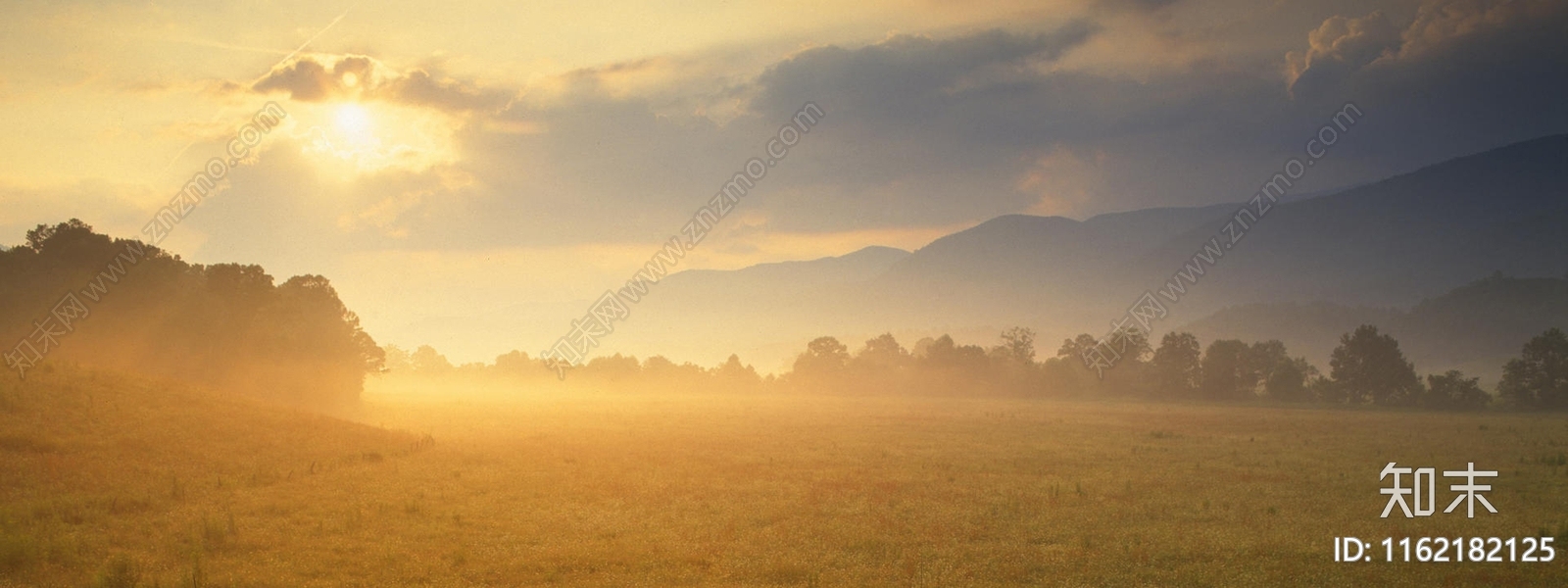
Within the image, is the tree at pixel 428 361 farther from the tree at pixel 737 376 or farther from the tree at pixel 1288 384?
the tree at pixel 1288 384

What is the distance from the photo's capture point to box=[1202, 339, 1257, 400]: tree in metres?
106

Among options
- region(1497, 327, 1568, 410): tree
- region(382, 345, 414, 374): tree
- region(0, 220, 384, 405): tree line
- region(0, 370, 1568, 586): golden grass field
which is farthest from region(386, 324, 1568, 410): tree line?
region(0, 370, 1568, 586): golden grass field

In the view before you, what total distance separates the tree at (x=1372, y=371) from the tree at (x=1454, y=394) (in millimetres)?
2946

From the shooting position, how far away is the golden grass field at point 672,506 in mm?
16969

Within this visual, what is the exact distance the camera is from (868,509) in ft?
79.8

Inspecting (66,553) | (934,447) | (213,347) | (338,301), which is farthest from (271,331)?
(934,447)

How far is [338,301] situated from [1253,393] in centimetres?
11725

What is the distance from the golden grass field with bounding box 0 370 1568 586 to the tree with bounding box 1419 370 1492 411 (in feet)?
164

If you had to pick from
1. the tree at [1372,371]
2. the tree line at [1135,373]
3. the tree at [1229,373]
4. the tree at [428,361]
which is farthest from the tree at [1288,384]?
the tree at [428,361]

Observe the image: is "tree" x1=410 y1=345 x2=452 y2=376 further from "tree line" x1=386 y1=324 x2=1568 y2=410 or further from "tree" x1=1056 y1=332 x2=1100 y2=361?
"tree" x1=1056 y1=332 x2=1100 y2=361

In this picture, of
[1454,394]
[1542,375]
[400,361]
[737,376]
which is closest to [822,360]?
[737,376]

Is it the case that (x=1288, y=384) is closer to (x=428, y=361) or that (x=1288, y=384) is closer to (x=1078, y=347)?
(x=1078, y=347)

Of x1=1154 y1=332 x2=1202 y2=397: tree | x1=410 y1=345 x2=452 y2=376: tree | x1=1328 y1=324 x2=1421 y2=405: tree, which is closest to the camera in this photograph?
x1=1328 y1=324 x2=1421 y2=405: tree

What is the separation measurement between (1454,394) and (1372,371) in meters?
9.21
